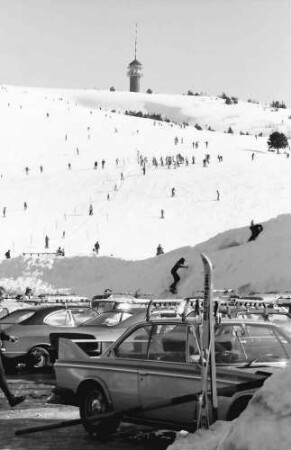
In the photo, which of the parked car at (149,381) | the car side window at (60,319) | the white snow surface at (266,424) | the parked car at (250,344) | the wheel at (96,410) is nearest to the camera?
the white snow surface at (266,424)

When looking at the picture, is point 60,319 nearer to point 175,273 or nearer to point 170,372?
point 170,372

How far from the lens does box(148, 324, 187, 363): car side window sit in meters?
8.03

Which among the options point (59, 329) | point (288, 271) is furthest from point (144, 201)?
point (59, 329)

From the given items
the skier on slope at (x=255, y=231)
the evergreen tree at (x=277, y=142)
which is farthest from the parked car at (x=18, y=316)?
the evergreen tree at (x=277, y=142)

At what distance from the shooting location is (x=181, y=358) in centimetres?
796

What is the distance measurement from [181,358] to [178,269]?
29.1m

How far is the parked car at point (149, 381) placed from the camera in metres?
7.39

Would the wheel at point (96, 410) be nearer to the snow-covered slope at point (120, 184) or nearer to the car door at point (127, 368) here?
the car door at point (127, 368)

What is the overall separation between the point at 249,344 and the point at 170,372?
35.0 inches

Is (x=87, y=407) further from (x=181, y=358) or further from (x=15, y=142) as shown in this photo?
(x=15, y=142)

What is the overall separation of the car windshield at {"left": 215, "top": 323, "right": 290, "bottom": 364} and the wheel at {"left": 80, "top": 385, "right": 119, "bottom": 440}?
1402 millimetres

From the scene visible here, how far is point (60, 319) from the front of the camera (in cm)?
1562

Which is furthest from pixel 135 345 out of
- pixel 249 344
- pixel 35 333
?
pixel 35 333

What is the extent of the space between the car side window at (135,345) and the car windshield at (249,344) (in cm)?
81
